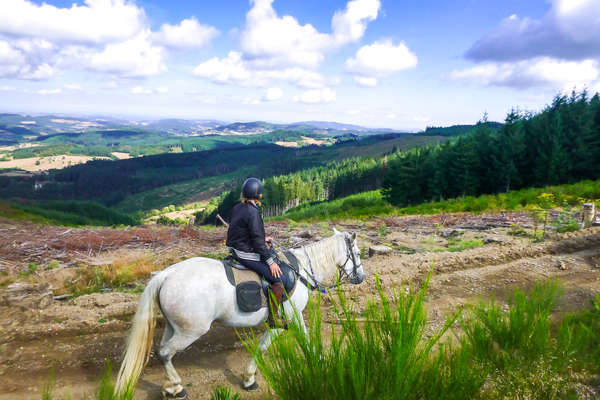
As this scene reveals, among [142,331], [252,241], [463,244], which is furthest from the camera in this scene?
[463,244]

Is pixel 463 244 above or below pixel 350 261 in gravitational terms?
below

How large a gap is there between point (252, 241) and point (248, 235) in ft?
0.44

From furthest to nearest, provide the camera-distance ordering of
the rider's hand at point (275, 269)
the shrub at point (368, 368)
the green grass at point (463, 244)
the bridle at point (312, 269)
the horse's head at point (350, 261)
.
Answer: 1. the green grass at point (463, 244)
2. the horse's head at point (350, 261)
3. the bridle at point (312, 269)
4. the rider's hand at point (275, 269)
5. the shrub at point (368, 368)

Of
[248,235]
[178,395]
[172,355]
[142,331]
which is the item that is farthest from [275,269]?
[178,395]

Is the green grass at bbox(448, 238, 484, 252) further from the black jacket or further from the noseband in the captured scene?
the black jacket

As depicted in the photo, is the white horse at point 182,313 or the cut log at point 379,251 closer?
the white horse at point 182,313

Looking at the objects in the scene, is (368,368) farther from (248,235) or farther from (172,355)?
(172,355)

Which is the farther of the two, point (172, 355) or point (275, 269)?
point (275, 269)

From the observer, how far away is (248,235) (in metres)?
5.54

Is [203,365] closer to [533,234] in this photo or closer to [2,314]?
[2,314]

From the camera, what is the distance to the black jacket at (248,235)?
5.41 m

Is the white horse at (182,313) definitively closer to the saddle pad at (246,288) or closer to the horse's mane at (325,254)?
the saddle pad at (246,288)

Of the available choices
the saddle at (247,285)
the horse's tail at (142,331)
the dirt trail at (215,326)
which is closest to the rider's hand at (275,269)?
the saddle at (247,285)

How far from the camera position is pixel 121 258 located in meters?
12.1
